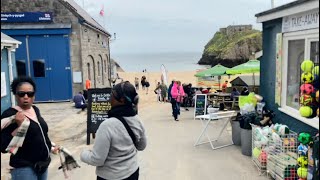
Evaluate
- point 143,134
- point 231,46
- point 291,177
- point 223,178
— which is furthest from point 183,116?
point 231,46

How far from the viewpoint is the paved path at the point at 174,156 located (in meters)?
6.26

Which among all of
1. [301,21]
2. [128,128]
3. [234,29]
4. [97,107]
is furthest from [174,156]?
[234,29]

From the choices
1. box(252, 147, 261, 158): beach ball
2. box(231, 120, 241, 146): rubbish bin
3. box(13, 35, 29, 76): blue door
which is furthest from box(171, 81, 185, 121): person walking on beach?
box(13, 35, 29, 76): blue door

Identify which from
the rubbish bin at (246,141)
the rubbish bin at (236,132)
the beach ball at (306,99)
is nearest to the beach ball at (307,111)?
the beach ball at (306,99)

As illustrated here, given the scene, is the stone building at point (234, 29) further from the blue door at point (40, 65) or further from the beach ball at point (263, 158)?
the beach ball at point (263, 158)

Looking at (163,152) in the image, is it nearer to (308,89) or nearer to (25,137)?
(308,89)

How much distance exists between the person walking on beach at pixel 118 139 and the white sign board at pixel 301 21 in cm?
381

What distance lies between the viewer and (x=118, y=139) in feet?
9.91

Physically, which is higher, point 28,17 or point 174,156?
point 28,17

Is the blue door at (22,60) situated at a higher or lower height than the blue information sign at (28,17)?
lower

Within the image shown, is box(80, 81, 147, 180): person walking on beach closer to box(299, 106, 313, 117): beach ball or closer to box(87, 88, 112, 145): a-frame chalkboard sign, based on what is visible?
box(299, 106, 313, 117): beach ball

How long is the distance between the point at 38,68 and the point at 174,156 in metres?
13.3

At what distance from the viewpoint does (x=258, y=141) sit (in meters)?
6.16

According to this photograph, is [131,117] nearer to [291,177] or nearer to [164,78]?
[291,177]
